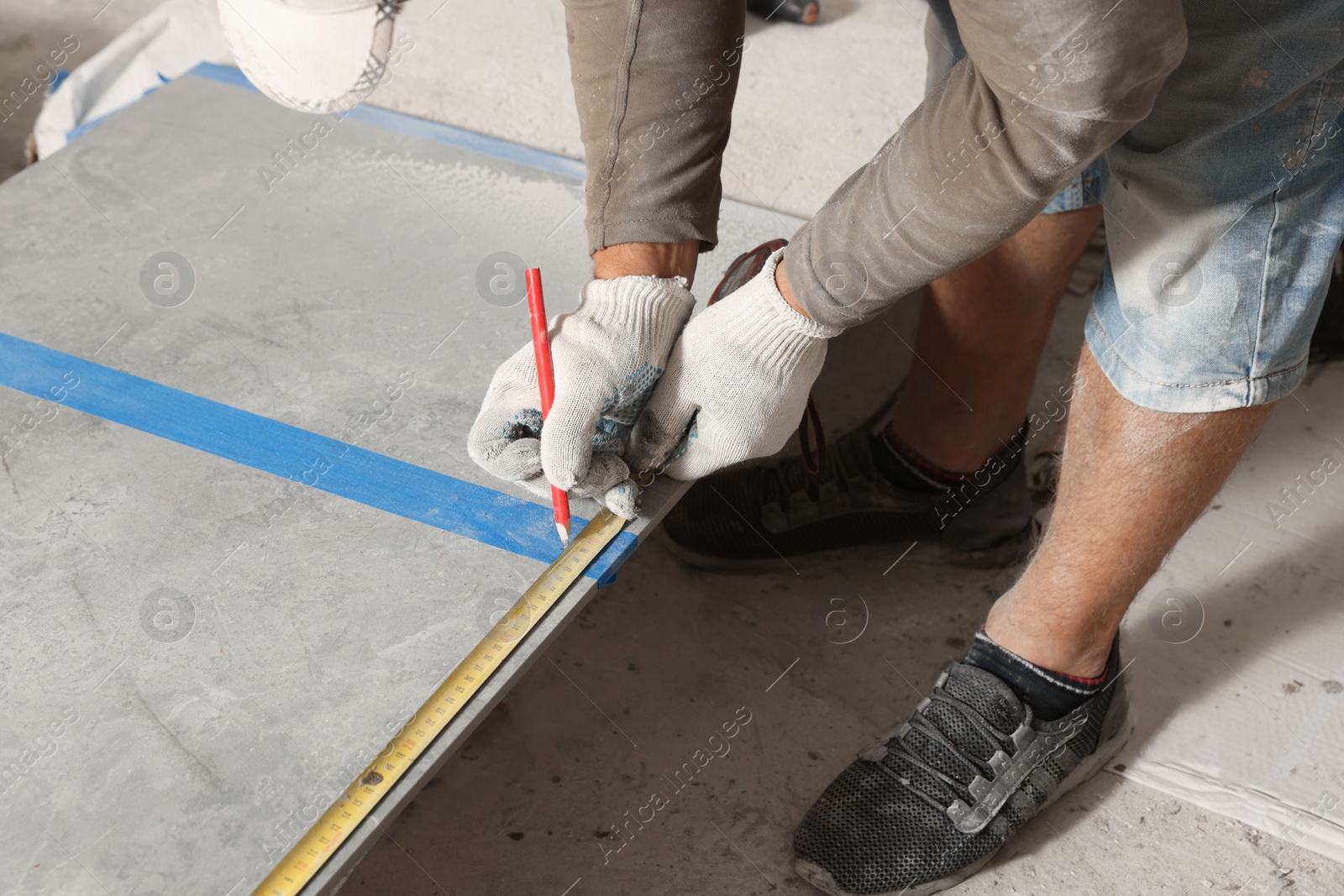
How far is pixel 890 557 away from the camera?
1.97 m

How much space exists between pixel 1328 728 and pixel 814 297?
1243mm

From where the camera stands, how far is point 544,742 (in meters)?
1.68

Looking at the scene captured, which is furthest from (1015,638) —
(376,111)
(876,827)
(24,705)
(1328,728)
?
(376,111)

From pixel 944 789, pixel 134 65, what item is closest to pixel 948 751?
pixel 944 789

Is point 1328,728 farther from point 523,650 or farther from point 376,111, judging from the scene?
point 376,111

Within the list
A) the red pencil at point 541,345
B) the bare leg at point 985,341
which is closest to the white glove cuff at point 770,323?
the red pencil at point 541,345

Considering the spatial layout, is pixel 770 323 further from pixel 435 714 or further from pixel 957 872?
pixel 957 872

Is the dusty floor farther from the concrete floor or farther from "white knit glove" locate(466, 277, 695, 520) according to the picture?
"white knit glove" locate(466, 277, 695, 520)

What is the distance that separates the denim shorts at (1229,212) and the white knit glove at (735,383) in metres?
0.38

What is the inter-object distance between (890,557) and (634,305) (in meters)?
0.89

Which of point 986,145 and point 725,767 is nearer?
point 986,145

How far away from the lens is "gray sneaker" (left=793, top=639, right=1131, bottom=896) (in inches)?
57.9

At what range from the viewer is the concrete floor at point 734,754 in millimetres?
1527

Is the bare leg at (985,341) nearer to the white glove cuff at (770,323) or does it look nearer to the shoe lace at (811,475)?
the shoe lace at (811,475)
